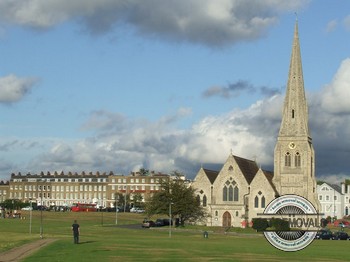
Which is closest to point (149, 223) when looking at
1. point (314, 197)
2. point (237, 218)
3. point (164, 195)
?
point (164, 195)

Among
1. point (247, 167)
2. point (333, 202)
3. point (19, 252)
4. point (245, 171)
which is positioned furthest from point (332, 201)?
point (19, 252)

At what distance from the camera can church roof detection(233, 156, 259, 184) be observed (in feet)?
427

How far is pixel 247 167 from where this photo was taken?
135625 millimetres

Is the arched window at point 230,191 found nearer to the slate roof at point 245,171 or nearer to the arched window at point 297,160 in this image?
the slate roof at point 245,171

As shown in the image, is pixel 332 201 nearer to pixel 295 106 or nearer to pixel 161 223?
pixel 295 106

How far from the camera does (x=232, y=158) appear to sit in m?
129

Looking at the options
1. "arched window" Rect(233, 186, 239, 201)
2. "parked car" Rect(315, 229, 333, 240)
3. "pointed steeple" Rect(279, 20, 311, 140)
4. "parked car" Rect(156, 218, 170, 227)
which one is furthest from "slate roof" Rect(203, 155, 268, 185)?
"parked car" Rect(315, 229, 333, 240)

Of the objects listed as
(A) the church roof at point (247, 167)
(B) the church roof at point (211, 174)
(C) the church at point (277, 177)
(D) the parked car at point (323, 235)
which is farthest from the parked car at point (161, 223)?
(D) the parked car at point (323, 235)

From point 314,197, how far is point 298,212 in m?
87.9

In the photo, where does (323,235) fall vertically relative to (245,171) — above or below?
below

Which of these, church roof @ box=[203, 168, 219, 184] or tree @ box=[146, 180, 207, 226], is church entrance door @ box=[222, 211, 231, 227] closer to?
church roof @ box=[203, 168, 219, 184]

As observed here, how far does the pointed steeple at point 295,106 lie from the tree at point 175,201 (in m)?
20.7

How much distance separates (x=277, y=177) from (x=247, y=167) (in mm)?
8655

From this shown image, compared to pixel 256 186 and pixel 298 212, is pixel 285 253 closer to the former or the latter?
pixel 298 212
